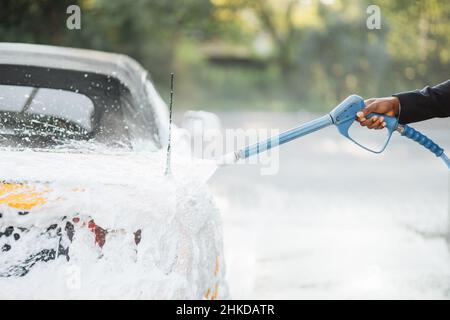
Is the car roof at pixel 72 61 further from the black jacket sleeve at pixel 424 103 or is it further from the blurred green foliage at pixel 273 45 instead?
the blurred green foliage at pixel 273 45

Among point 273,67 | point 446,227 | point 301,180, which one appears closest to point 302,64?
point 273,67

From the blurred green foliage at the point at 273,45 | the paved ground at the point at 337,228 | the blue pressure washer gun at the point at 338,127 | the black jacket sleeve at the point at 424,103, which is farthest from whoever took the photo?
the blurred green foliage at the point at 273,45

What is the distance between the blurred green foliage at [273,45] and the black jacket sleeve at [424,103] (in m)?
12.0

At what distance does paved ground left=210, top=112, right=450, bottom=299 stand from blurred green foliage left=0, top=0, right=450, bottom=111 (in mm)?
6970

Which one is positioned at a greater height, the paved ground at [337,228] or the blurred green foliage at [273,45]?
the blurred green foliage at [273,45]

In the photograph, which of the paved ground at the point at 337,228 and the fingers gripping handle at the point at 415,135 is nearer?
the fingers gripping handle at the point at 415,135

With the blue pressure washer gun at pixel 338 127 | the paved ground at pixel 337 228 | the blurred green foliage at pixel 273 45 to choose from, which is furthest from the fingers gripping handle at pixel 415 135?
the blurred green foliage at pixel 273 45

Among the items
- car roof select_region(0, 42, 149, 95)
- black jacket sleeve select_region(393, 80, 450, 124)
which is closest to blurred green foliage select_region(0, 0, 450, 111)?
car roof select_region(0, 42, 149, 95)

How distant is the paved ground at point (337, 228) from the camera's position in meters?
5.26

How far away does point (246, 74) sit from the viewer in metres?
28.2

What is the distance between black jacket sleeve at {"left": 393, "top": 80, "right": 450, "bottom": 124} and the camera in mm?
3381

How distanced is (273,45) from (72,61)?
83.0ft

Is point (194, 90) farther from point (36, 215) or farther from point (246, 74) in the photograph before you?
point (36, 215)
